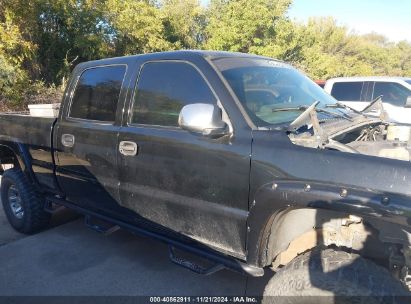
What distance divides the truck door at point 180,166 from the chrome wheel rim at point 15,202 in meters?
2.09

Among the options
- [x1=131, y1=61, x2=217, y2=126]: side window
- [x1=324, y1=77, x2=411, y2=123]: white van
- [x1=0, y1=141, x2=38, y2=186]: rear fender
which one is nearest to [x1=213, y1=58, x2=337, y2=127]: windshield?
Answer: [x1=131, y1=61, x2=217, y2=126]: side window

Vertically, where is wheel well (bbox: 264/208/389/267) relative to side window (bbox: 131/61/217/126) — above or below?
below

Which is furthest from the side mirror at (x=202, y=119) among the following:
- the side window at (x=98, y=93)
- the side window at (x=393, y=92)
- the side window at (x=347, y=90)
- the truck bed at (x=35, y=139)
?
the side window at (x=347, y=90)

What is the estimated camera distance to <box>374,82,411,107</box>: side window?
9.47 m

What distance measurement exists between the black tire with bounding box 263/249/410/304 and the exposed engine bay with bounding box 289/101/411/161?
645 mm

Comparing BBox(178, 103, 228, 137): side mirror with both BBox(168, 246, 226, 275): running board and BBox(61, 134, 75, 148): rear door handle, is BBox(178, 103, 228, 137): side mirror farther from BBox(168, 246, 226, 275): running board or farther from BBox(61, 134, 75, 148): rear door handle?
BBox(61, 134, 75, 148): rear door handle

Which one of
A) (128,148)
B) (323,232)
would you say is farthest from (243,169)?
(128,148)

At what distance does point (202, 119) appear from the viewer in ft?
8.23

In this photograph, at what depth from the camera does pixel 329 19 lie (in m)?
39.0

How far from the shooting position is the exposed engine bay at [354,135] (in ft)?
7.96

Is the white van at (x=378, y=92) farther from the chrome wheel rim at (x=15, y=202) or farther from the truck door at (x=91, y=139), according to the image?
the chrome wheel rim at (x=15, y=202)

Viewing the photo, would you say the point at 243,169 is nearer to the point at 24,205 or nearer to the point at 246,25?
the point at 24,205

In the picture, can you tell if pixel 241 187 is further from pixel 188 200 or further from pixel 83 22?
pixel 83 22

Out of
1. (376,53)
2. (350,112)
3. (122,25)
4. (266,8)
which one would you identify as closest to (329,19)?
(376,53)
